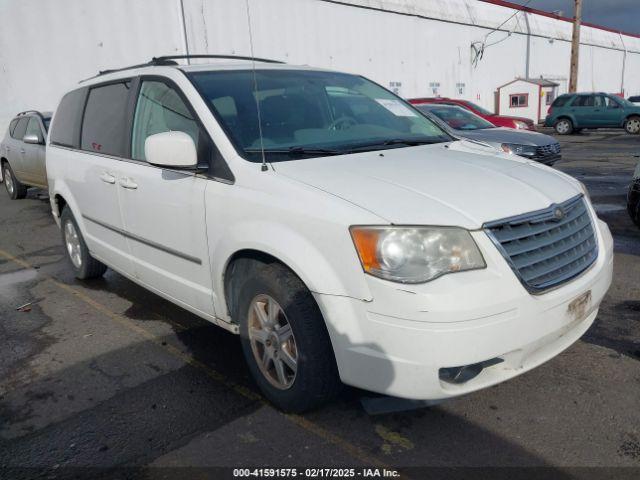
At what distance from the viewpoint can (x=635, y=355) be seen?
3361 mm

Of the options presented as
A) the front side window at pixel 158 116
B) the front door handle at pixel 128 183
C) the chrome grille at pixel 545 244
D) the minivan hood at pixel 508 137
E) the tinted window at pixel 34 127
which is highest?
the front side window at pixel 158 116

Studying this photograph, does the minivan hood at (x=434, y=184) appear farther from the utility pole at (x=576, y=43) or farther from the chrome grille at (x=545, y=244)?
the utility pole at (x=576, y=43)

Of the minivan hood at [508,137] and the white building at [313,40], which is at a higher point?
the white building at [313,40]

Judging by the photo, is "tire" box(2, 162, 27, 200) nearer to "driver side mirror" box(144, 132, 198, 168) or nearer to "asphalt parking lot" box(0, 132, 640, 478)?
"asphalt parking lot" box(0, 132, 640, 478)

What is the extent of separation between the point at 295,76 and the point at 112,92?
150 centimetres

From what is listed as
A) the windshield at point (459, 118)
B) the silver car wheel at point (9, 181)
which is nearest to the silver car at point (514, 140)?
the windshield at point (459, 118)

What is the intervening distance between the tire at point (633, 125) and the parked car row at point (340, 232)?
21107mm

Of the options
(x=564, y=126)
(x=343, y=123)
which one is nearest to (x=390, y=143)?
(x=343, y=123)

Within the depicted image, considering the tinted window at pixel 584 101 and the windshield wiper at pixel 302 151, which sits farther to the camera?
the tinted window at pixel 584 101

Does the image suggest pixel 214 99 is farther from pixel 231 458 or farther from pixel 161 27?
pixel 161 27

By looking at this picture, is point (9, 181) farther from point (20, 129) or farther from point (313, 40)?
point (313, 40)

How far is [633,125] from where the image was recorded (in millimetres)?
21344

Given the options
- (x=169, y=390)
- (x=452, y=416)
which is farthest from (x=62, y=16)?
(x=452, y=416)

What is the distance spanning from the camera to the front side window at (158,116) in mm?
3301
